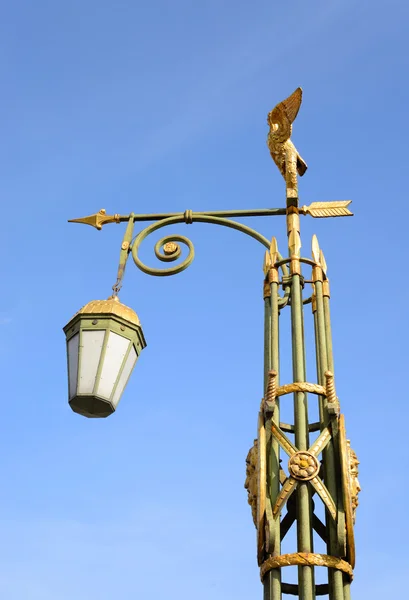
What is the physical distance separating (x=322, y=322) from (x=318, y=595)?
2.14 meters

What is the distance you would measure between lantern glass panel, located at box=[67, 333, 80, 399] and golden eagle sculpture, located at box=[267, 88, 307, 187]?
8.11 feet

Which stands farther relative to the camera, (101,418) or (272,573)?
(101,418)

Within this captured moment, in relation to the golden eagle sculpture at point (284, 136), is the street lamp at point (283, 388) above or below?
below

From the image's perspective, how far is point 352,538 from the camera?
5.79 meters

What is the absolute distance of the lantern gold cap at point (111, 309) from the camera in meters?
7.11

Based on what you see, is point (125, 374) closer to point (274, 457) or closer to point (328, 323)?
point (274, 457)

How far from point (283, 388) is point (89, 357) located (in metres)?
1.52

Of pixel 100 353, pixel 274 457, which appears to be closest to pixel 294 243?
pixel 100 353

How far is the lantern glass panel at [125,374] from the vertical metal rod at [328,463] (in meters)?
1.49

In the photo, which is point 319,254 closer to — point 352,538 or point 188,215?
point 188,215

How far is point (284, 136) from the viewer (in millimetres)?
8203

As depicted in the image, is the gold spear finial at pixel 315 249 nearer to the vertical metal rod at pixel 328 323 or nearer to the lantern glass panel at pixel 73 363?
the vertical metal rod at pixel 328 323

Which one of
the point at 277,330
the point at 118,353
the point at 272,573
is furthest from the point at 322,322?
the point at 272,573

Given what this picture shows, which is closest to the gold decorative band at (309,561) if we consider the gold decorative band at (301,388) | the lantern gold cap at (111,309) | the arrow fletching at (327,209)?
the gold decorative band at (301,388)
